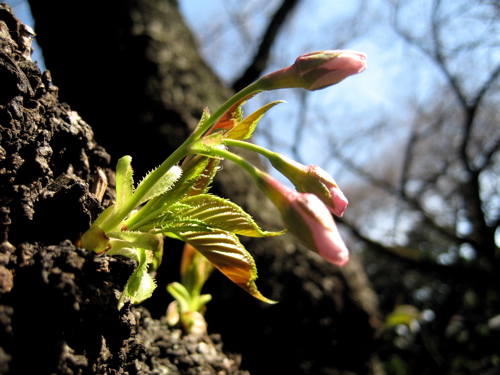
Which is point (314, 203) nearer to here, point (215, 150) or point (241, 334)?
point (215, 150)

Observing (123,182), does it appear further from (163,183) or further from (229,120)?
(229,120)

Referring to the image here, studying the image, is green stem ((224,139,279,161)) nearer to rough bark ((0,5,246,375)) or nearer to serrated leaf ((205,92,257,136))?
serrated leaf ((205,92,257,136))

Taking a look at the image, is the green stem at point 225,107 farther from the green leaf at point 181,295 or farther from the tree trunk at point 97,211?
the green leaf at point 181,295

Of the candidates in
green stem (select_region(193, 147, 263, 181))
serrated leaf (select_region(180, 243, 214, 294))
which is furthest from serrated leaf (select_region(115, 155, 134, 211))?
serrated leaf (select_region(180, 243, 214, 294))

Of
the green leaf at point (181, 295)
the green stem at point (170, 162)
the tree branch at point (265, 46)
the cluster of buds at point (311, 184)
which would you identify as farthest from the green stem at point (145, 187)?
the tree branch at point (265, 46)

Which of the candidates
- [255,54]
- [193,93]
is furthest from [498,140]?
[193,93]

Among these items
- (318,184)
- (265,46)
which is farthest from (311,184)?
(265,46)

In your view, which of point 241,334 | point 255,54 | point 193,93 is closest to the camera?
point 241,334
